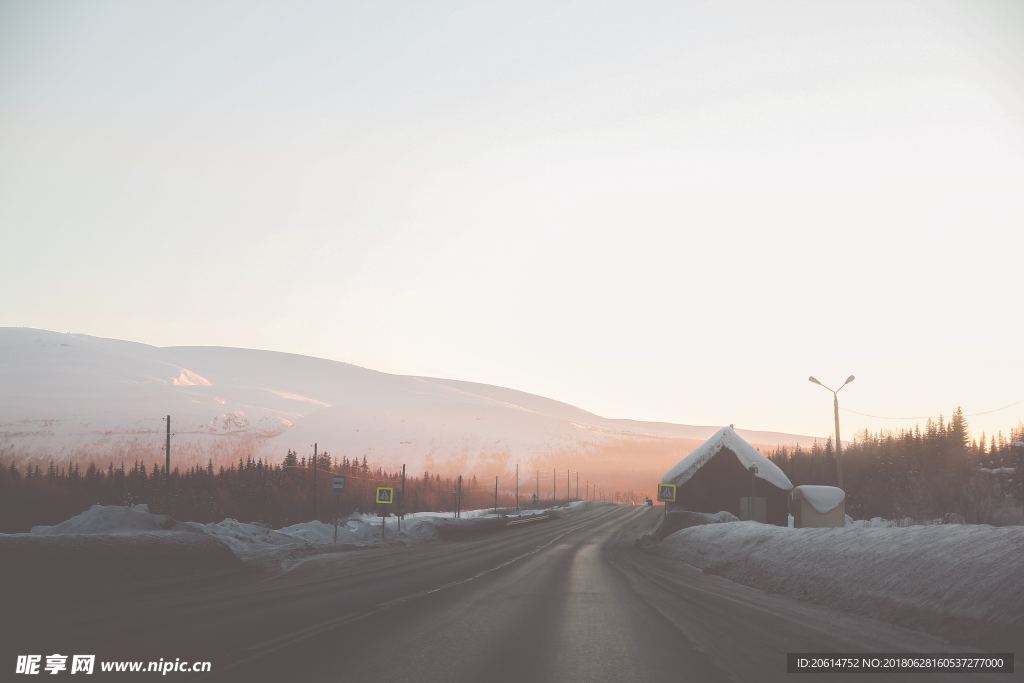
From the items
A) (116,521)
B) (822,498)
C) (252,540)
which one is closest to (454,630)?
(116,521)

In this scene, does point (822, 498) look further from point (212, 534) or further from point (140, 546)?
point (140, 546)

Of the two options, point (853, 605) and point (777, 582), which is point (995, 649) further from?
point (777, 582)

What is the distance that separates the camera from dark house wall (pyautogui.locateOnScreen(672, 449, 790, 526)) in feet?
218

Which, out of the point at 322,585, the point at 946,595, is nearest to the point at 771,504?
the point at 322,585

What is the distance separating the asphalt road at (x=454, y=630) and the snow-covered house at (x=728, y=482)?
4507 cm

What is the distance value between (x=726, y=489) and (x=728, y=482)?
1.92 ft

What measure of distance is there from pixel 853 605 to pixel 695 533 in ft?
72.3

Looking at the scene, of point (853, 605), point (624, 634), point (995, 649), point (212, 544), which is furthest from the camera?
point (212, 544)

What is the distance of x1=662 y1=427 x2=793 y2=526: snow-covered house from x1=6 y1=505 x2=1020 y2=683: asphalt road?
45065 millimetres

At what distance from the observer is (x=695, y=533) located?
36719mm

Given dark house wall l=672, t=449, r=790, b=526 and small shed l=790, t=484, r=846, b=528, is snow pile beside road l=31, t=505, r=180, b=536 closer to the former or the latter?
dark house wall l=672, t=449, r=790, b=526

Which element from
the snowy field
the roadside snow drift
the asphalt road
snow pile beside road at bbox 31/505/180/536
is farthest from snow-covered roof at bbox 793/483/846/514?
snow pile beside road at bbox 31/505/180/536

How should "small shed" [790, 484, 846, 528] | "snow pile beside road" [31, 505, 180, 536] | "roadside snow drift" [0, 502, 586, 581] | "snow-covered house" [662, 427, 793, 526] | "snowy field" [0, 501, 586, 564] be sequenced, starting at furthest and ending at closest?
"snow-covered house" [662, 427, 793, 526] < "small shed" [790, 484, 846, 528] < "snow pile beside road" [31, 505, 180, 536] < "snowy field" [0, 501, 586, 564] < "roadside snow drift" [0, 502, 586, 581]

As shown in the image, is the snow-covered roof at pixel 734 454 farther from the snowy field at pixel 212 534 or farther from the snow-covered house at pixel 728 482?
the snowy field at pixel 212 534
